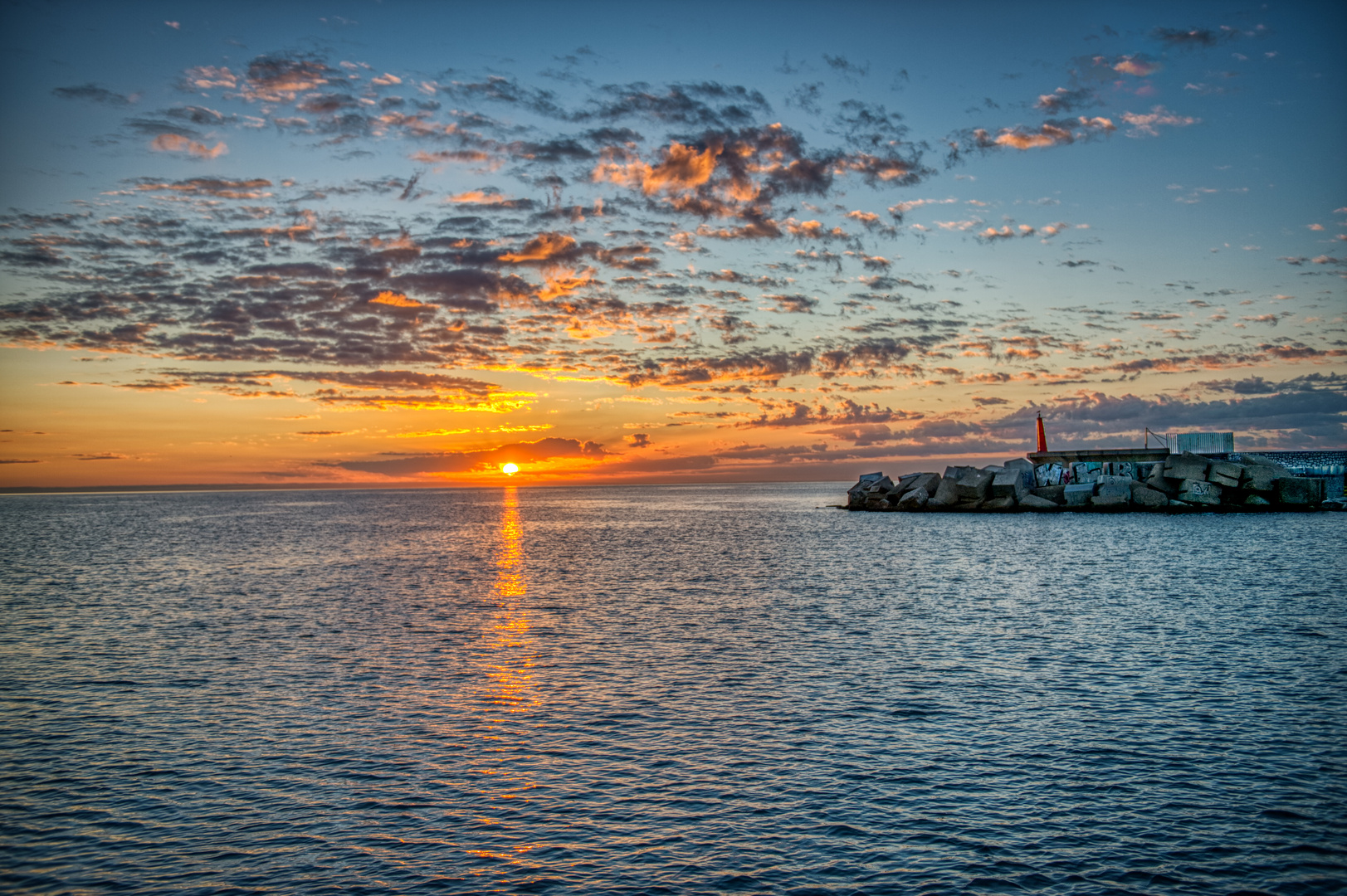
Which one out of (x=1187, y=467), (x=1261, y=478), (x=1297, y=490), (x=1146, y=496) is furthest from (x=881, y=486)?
(x=1297, y=490)

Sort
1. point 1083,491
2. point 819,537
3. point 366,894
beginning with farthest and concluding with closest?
point 1083,491, point 819,537, point 366,894

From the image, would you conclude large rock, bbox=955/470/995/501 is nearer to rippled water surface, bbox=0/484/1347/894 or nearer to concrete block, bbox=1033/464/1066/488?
concrete block, bbox=1033/464/1066/488

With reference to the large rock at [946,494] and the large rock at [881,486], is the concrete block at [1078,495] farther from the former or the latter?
the large rock at [881,486]

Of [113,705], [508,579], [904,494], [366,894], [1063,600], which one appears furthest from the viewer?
[904,494]

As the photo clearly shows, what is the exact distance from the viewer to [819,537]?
2667 inches

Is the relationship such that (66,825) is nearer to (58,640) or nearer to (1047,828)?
(1047,828)

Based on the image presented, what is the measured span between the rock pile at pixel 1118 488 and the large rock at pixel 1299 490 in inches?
2.7

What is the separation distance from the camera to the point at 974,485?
91.1 meters

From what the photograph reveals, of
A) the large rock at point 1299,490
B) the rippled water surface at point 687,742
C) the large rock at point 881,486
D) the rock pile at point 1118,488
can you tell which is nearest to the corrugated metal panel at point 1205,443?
the rock pile at point 1118,488

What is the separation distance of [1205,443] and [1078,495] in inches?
810

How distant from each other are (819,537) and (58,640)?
5282 cm

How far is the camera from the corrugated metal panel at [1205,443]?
9200 centimetres

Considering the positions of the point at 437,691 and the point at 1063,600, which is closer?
the point at 437,691

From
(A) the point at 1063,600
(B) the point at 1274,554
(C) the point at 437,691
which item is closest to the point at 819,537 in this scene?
(B) the point at 1274,554
